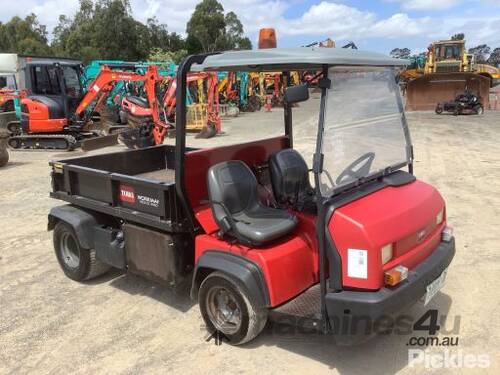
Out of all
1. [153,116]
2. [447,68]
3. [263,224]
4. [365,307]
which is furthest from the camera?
[447,68]

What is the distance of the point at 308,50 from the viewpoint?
2.85 m

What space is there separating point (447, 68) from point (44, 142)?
19.2 meters

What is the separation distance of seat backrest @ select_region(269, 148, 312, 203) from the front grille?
22074 mm

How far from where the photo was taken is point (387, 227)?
9.10ft

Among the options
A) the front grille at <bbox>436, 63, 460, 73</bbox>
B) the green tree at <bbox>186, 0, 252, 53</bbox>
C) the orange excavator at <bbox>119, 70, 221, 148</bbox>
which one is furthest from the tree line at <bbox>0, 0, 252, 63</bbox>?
the orange excavator at <bbox>119, 70, 221, 148</bbox>

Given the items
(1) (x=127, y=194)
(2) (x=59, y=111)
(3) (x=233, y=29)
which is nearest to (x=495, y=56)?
(3) (x=233, y=29)

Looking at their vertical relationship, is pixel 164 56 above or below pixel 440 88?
above

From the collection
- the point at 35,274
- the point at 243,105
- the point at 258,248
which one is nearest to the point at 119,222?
the point at 35,274

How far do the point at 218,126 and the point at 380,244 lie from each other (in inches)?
494

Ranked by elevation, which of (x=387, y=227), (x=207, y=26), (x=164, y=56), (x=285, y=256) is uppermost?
(x=207, y=26)

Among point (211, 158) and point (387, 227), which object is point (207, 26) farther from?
point (387, 227)

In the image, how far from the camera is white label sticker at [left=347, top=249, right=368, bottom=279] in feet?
8.79

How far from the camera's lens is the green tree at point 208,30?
151ft

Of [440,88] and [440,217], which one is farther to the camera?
[440,88]
